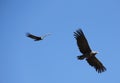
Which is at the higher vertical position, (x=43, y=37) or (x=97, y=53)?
(x=43, y=37)

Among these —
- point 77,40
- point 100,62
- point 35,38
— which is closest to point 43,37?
point 35,38

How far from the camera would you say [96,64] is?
32906 mm

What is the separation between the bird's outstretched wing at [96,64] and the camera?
32.5 meters

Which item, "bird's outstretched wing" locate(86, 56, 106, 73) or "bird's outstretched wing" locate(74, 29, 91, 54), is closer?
"bird's outstretched wing" locate(74, 29, 91, 54)

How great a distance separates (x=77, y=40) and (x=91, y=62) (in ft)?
9.22

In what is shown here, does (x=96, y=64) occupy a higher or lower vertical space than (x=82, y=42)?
lower

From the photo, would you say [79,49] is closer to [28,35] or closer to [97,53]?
[97,53]

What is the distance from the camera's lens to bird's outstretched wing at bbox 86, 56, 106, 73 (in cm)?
3250

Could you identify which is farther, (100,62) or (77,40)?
(100,62)

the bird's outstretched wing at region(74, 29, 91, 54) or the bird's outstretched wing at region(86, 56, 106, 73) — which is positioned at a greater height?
the bird's outstretched wing at region(74, 29, 91, 54)

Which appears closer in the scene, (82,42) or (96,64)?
(82,42)

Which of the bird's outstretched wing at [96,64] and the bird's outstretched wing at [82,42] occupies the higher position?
the bird's outstretched wing at [82,42]

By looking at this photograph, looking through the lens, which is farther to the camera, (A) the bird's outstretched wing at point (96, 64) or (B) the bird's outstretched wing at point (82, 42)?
(A) the bird's outstretched wing at point (96, 64)

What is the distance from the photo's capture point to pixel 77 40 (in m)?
31.0
